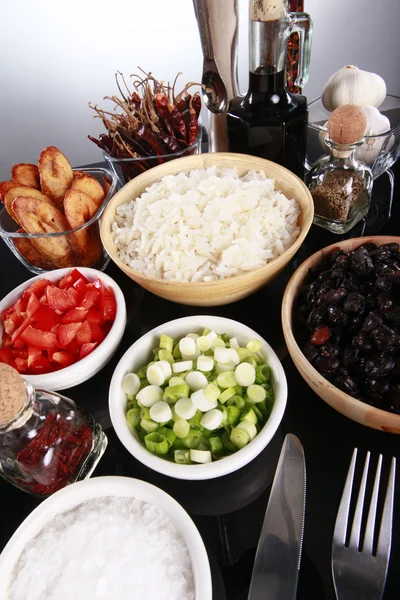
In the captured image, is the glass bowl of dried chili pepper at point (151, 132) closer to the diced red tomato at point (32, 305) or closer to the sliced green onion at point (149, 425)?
the diced red tomato at point (32, 305)

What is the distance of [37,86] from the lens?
6.91 feet

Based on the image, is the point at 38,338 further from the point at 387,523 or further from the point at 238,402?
the point at 387,523

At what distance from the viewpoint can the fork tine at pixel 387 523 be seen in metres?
0.76

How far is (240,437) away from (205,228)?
58 cm

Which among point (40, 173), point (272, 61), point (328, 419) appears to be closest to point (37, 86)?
point (40, 173)

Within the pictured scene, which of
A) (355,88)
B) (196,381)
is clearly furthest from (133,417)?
(355,88)

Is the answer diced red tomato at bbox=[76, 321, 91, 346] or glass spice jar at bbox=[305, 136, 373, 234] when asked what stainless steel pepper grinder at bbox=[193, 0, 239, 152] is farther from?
diced red tomato at bbox=[76, 321, 91, 346]

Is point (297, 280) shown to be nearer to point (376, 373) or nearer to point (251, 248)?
point (251, 248)

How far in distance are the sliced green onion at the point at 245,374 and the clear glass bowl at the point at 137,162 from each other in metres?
0.78

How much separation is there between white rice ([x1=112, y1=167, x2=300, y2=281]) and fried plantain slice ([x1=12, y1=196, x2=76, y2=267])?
15 cm

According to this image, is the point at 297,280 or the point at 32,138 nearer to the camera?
the point at 297,280

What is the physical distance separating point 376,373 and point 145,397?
1.54 ft

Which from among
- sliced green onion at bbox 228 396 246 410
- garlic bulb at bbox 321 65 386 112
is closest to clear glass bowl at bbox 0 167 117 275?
sliced green onion at bbox 228 396 246 410

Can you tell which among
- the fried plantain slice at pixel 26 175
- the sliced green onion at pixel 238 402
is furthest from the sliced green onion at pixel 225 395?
the fried plantain slice at pixel 26 175
